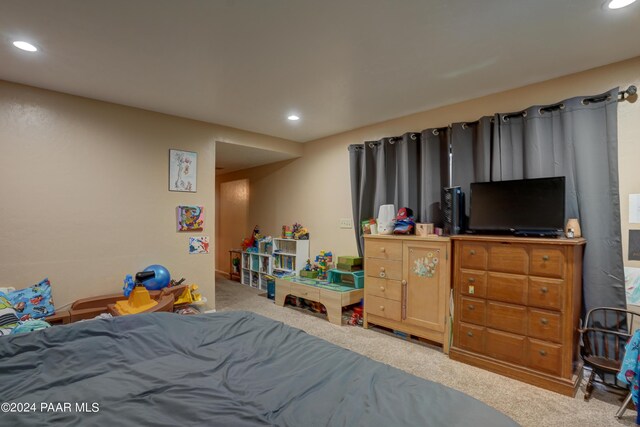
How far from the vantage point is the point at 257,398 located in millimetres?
1169

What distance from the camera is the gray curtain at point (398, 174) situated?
341 centimetres

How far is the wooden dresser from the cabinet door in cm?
17

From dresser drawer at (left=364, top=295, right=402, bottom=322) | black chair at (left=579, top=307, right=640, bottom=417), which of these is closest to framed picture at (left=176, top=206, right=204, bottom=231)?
dresser drawer at (left=364, top=295, right=402, bottom=322)

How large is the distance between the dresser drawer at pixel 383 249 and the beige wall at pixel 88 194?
6.58ft

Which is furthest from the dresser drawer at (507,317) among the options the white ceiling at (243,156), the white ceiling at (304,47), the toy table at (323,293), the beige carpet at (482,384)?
the white ceiling at (243,156)

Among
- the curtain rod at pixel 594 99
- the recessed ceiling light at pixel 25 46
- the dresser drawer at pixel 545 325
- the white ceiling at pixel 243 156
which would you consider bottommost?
the dresser drawer at pixel 545 325

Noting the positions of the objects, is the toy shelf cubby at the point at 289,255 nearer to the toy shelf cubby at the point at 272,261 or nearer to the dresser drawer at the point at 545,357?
the toy shelf cubby at the point at 272,261

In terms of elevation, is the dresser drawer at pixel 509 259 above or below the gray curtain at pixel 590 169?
below

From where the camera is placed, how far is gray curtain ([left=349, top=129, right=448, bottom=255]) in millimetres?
3414

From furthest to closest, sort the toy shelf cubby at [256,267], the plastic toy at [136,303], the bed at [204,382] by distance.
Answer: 1. the toy shelf cubby at [256,267]
2. the plastic toy at [136,303]
3. the bed at [204,382]

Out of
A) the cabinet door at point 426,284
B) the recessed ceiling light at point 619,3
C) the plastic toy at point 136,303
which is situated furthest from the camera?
the cabinet door at point 426,284

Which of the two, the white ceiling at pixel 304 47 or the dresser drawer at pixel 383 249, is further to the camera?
the dresser drawer at pixel 383 249

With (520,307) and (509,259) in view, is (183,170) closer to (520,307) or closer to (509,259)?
(509,259)

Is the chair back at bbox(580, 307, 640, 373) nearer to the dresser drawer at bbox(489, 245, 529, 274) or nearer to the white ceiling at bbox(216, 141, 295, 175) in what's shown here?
the dresser drawer at bbox(489, 245, 529, 274)
